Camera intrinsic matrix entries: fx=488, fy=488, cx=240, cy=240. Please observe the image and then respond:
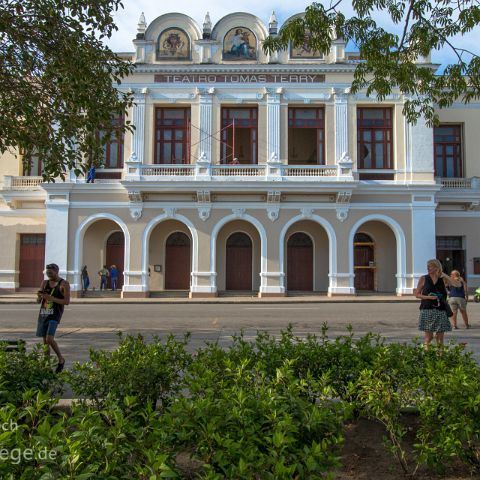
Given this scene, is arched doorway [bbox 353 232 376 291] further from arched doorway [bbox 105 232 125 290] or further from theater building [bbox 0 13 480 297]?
arched doorway [bbox 105 232 125 290]

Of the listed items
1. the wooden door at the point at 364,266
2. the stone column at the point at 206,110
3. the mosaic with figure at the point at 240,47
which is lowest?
the wooden door at the point at 364,266

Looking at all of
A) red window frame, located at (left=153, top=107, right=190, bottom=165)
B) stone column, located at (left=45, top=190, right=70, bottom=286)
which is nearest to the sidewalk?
stone column, located at (left=45, top=190, right=70, bottom=286)

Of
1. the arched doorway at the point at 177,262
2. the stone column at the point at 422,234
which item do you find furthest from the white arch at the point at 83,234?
the stone column at the point at 422,234

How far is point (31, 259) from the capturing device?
25438 millimetres

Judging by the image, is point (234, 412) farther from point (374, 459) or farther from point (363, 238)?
point (363, 238)

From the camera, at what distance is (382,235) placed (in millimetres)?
25062

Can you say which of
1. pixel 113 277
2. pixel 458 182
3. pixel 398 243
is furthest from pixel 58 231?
pixel 458 182

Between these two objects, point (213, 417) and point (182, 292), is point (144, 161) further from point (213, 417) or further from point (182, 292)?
point (213, 417)

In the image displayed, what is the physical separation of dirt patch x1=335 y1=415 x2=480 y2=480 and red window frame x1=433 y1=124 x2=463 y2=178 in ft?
77.9

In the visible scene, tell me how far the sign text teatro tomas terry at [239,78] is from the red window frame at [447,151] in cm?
715

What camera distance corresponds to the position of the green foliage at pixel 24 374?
4.01 metres

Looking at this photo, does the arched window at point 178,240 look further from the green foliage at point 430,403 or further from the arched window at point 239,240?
the green foliage at point 430,403

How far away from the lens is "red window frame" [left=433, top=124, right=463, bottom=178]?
2564cm

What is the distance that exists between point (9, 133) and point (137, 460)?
236 inches
